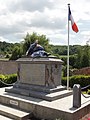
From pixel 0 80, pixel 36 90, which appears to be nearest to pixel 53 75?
pixel 36 90

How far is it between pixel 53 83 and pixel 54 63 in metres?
0.92

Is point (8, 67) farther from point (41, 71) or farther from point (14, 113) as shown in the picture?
point (14, 113)

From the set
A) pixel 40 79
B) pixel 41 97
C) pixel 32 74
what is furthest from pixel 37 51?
pixel 41 97

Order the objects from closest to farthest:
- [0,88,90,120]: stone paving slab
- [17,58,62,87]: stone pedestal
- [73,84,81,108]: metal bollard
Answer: [0,88,90,120]: stone paving slab
[73,84,81,108]: metal bollard
[17,58,62,87]: stone pedestal

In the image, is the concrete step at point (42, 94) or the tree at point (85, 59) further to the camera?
the tree at point (85, 59)

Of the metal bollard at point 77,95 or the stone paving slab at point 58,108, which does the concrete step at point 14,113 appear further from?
the metal bollard at point 77,95

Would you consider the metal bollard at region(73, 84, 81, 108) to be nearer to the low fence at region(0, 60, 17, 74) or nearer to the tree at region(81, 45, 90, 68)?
the low fence at region(0, 60, 17, 74)

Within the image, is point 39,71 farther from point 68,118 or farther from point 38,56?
point 68,118

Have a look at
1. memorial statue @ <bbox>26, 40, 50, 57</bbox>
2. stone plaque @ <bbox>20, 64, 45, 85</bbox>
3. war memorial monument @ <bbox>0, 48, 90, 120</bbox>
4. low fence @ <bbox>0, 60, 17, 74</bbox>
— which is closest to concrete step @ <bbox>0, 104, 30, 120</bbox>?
war memorial monument @ <bbox>0, 48, 90, 120</bbox>

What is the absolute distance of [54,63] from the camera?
9336 mm

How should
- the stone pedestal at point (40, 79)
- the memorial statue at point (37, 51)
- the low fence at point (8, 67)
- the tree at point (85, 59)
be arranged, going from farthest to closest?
the tree at point (85, 59) → the low fence at point (8, 67) → the memorial statue at point (37, 51) → the stone pedestal at point (40, 79)

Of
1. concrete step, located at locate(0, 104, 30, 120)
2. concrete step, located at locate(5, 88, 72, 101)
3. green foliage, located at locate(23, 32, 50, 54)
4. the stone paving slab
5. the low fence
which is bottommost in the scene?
concrete step, located at locate(0, 104, 30, 120)

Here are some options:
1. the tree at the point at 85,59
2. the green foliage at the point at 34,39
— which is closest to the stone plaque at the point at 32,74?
the green foliage at the point at 34,39

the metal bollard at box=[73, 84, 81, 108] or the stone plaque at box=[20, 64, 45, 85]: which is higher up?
the stone plaque at box=[20, 64, 45, 85]
